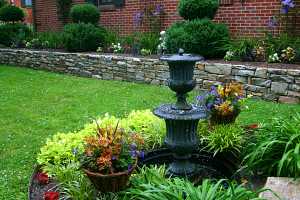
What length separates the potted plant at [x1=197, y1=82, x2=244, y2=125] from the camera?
4148 mm

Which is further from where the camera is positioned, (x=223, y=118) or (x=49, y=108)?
(x=49, y=108)

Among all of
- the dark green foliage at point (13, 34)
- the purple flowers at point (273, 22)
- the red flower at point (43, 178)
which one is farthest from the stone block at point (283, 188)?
the dark green foliage at point (13, 34)

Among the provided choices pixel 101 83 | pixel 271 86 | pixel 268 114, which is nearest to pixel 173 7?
pixel 101 83

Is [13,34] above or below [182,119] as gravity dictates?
above

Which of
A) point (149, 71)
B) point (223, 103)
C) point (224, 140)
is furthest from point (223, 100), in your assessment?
point (149, 71)

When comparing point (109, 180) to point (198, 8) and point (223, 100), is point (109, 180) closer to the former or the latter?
point (223, 100)

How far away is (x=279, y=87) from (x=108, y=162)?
4.44 meters

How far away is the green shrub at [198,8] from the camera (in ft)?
26.2

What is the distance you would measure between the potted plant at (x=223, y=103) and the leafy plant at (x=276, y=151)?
41 cm

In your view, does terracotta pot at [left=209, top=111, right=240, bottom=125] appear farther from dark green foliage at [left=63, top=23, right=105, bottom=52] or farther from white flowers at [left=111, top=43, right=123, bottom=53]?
dark green foliage at [left=63, top=23, right=105, bottom=52]

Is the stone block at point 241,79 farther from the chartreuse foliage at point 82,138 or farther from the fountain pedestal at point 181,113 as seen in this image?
the fountain pedestal at point 181,113

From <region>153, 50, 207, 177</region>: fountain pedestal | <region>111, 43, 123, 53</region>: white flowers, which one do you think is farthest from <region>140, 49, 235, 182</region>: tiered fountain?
<region>111, 43, 123, 53</region>: white flowers

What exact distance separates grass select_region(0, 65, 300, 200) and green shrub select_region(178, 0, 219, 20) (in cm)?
163

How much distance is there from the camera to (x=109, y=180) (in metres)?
2.84
